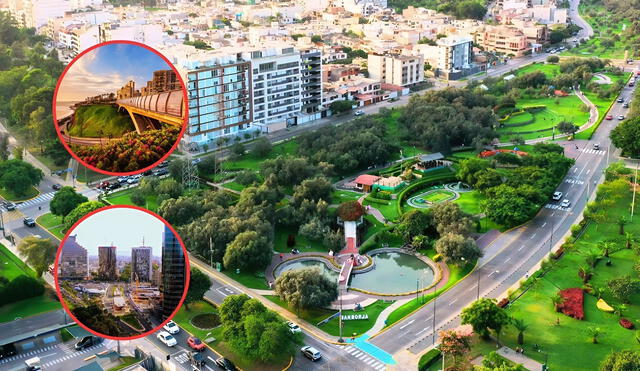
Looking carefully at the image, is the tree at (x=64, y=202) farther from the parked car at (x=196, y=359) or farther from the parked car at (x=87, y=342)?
the parked car at (x=196, y=359)

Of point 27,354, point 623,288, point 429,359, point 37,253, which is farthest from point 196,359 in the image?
point 623,288

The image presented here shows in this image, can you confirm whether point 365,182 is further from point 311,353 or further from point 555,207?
point 311,353

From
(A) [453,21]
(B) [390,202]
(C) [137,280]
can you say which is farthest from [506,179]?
(A) [453,21]

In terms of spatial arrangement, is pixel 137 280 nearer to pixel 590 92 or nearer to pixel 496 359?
pixel 496 359

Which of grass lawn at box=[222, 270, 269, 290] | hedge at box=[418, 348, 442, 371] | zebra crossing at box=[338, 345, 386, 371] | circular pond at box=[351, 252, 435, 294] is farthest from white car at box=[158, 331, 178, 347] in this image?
hedge at box=[418, 348, 442, 371]

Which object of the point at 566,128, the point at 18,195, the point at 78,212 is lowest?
the point at 18,195

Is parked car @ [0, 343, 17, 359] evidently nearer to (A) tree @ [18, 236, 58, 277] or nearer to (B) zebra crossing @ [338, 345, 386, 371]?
(A) tree @ [18, 236, 58, 277]
